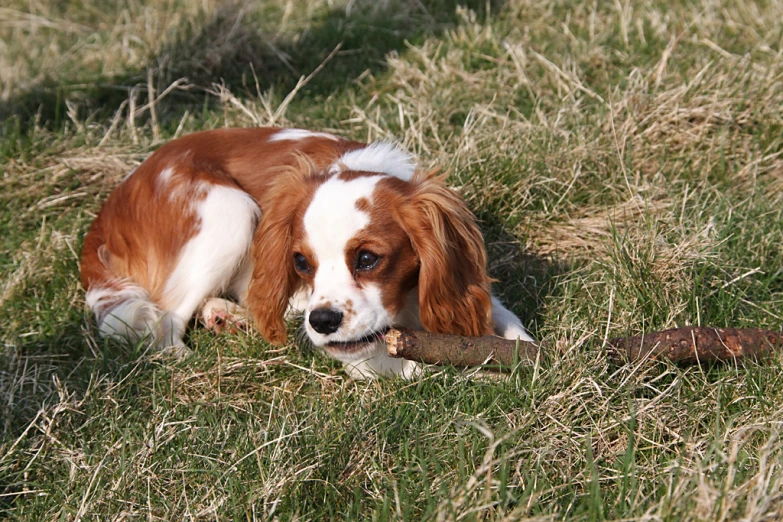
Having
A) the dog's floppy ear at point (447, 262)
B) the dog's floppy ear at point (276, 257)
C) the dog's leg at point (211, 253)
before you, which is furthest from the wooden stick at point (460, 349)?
the dog's leg at point (211, 253)

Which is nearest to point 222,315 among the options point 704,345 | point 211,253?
point 211,253

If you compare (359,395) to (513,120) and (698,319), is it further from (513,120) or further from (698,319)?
(513,120)

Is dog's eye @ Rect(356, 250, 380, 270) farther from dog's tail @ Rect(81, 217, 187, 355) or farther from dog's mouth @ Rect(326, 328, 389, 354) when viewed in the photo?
dog's tail @ Rect(81, 217, 187, 355)

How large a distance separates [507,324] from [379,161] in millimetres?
896

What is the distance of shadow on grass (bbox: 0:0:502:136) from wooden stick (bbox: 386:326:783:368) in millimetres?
2840

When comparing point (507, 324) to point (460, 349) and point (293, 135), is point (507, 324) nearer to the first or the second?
point (460, 349)

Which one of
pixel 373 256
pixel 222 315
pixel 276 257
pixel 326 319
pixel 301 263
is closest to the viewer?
pixel 326 319

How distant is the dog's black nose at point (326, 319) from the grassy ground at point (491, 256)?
332 millimetres

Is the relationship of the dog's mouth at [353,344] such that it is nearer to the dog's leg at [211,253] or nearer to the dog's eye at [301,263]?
the dog's eye at [301,263]

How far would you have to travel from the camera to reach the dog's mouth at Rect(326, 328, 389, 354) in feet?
10.4

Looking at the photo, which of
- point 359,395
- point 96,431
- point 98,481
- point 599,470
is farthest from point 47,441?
point 599,470

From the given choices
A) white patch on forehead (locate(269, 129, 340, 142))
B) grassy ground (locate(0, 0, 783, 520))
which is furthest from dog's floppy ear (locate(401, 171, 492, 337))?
white patch on forehead (locate(269, 129, 340, 142))

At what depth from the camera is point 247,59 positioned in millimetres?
5926

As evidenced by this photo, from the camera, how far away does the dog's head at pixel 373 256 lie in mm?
3133
